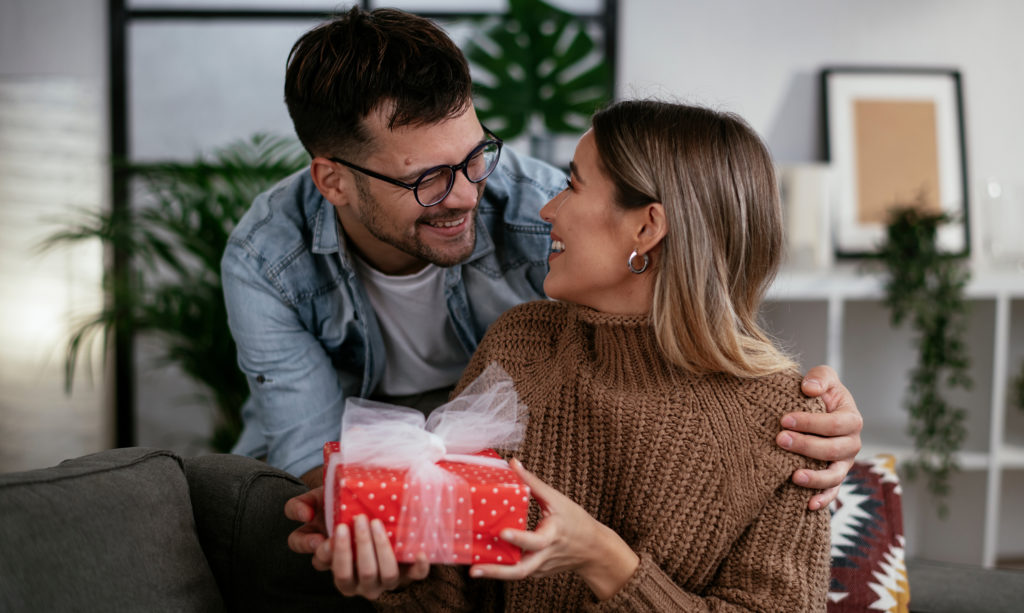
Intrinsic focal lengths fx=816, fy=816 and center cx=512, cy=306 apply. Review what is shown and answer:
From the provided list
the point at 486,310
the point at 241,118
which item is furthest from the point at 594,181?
the point at 241,118

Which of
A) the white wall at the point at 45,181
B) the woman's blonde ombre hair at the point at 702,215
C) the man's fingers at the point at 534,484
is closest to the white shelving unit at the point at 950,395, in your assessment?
the woman's blonde ombre hair at the point at 702,215

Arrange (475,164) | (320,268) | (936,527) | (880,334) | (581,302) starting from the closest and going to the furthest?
(581,302)
(475,164)
(320,268)
(936,527)
(880,334)

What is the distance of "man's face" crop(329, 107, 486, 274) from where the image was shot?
61.8 inches

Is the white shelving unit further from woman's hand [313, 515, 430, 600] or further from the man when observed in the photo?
woman's hand [313, 515, 430, 600]

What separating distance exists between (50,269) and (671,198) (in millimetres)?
2881

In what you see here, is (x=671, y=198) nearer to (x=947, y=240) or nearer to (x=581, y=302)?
(x=581, y=302)

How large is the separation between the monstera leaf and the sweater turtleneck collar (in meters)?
1.66

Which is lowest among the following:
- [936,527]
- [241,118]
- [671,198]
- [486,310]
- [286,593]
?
[936,527]

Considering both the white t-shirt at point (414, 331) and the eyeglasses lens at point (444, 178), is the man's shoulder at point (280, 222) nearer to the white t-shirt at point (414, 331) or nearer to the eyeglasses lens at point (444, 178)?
the white t-shirt at point (414, 331)

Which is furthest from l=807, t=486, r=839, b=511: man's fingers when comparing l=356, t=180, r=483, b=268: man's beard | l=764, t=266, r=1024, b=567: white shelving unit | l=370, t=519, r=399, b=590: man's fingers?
l=764, t=266, r=1024, b=567: white shelving unit

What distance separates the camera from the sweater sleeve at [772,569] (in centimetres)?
113

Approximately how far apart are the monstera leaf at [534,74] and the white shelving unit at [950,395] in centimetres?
93

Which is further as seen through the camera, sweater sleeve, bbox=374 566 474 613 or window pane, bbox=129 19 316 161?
window pane, bbox=129 19 316 161

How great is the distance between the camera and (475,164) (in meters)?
1.62
